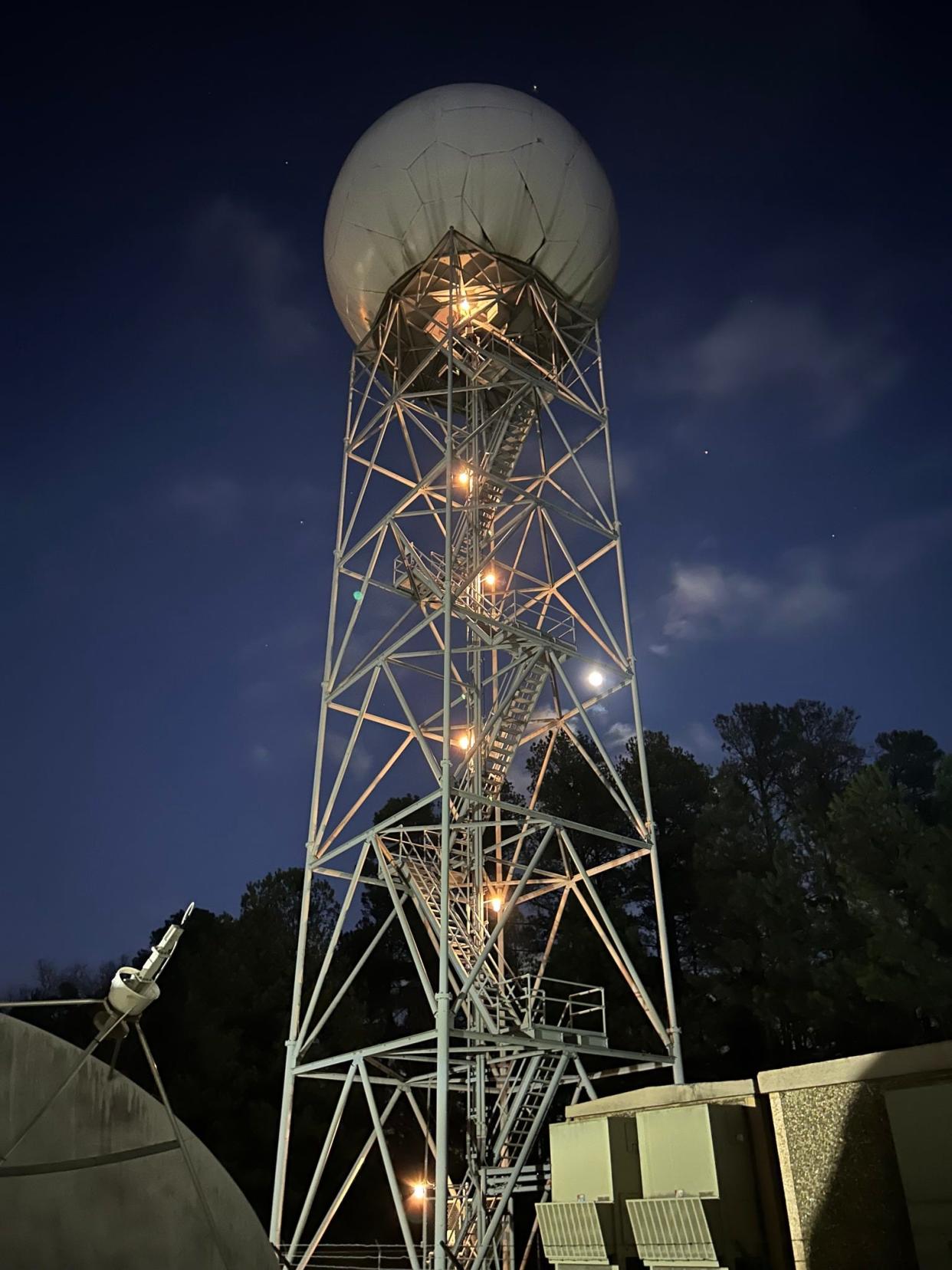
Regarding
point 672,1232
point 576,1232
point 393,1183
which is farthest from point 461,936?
point 672,1232

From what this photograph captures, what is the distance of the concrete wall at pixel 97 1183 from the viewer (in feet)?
14.2

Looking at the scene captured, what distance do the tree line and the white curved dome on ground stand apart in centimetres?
1247

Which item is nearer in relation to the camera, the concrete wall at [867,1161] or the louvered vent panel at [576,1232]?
the concrete wall at [867,1161]

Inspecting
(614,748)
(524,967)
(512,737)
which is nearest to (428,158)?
(512,737)

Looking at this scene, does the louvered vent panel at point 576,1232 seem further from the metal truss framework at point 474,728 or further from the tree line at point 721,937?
the tree line at point 721,937

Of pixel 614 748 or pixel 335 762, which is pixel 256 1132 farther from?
pixel 335 762

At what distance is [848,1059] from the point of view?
7.54 metres

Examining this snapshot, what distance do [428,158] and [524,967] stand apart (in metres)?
20.3

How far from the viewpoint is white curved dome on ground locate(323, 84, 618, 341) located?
55.5 ft

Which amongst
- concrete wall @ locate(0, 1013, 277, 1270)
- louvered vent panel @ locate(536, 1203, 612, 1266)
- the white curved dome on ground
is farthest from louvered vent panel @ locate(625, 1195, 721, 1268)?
the white curved dome on ground

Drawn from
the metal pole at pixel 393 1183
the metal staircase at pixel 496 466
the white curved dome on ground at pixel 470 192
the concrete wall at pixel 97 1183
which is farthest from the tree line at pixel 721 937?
the concrete wall at pixel 97 1183

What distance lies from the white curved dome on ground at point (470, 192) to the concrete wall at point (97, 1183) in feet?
49.8

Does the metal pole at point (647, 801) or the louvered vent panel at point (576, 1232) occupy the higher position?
the metal pole at point (647, 801)

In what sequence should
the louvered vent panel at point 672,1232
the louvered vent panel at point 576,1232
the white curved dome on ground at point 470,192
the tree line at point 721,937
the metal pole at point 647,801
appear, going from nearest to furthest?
1. the louvered vent panel at point 672,1232
2. the louvered vent panel at point 576,1232
3. the metal pole at point 647,801
4. the white curved dome on ground at point 470,192
5. the tree line at point 721,937
